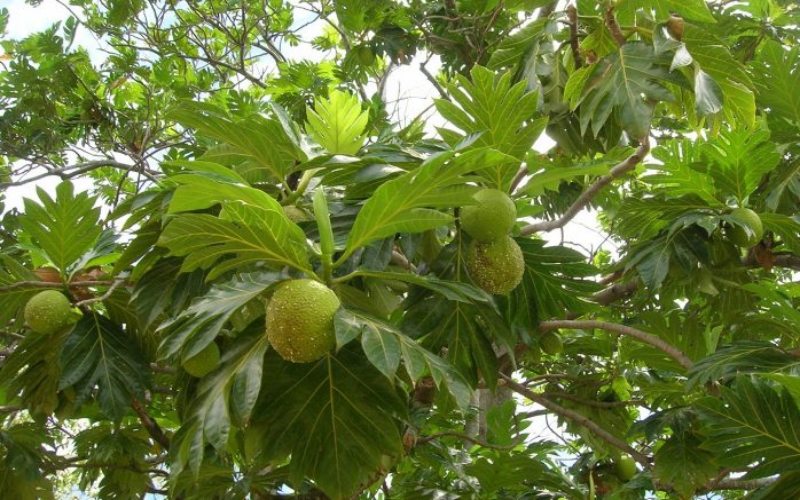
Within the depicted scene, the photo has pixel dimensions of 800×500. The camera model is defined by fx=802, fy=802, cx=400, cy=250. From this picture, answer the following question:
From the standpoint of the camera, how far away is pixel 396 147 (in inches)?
65.1

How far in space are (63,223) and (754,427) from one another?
5.59 feet

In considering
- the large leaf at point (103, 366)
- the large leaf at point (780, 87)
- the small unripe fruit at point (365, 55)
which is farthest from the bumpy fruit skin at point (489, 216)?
the small unripe fruit at point (365, 55)

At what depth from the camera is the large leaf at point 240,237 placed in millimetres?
1351

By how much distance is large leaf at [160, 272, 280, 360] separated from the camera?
134 centimetres

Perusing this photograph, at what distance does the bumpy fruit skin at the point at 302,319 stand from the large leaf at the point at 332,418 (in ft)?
0.73

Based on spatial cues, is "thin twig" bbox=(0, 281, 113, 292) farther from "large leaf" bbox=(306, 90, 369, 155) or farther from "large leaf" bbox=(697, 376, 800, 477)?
"large leaf" bbox=(697, 376, 800, 477)

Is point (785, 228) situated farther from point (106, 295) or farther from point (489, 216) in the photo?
point (106, 295)

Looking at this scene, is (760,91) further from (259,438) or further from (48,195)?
(48,195)

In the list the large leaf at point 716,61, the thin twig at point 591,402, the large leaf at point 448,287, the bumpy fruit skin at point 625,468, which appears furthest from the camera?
the bumpy fruit skin at point 625,468

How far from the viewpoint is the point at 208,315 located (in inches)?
52.5

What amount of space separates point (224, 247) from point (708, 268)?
1.29 m

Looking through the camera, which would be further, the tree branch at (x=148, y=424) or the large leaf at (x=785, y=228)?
the tree branch at (x=148, y=424)

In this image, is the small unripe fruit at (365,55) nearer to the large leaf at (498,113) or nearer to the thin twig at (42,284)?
the thin twig at (42,284)

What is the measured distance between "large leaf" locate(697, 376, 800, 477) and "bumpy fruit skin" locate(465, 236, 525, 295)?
1.59 feet
